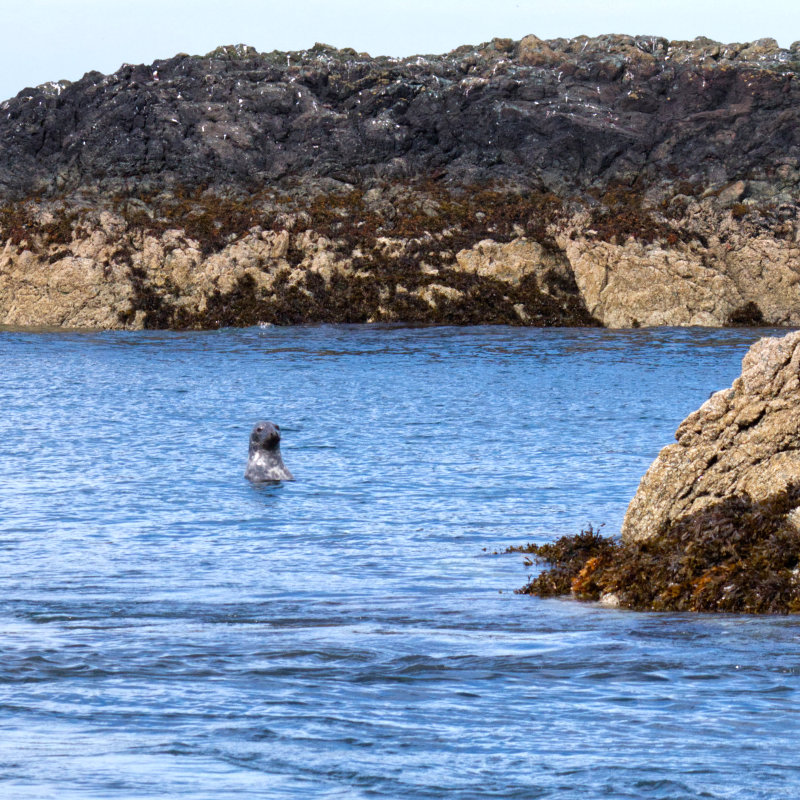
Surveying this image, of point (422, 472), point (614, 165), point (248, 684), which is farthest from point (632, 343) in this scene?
point (248, 684)

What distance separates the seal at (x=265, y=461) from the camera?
2380 cm

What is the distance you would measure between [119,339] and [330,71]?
34902 mm

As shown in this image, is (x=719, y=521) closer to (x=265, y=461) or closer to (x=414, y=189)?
(x=265, y=461)

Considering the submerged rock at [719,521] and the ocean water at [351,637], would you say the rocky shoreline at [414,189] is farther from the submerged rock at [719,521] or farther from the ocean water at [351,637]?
the submerged rock at [719,521]

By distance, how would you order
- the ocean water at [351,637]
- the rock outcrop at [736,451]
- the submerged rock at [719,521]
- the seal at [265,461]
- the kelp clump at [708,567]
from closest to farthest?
the ocean water at [351,637] → the kelp clump at [708,567] → the submerged rock at [719,521] → the rock outcrop at [736,451] → the seal at [265,461]

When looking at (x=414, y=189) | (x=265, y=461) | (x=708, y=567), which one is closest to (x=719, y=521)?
(x=708, y=567)

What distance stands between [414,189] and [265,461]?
181ft

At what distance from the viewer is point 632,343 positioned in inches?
2242

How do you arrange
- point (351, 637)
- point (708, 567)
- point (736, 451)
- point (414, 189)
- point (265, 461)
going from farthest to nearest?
1. point (414, 189)
2. point (265, 461)
3. point (736, 451)
4. point (708, 567)
5. point (351, 637)

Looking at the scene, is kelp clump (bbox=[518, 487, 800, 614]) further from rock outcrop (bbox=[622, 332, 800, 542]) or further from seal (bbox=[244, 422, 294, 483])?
seal (bbox=[244, 422, 294, 483])

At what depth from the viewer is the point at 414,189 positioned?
7706 cm

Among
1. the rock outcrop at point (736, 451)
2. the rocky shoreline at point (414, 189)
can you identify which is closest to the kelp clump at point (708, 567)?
the rock outcrop at point (736, 451)

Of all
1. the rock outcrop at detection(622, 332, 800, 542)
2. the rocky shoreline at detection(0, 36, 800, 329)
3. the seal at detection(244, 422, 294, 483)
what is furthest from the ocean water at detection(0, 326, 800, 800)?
the rocky shoreline at detection(0, 36, 800, 329)

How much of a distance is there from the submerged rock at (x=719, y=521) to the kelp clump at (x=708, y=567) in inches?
0.5
